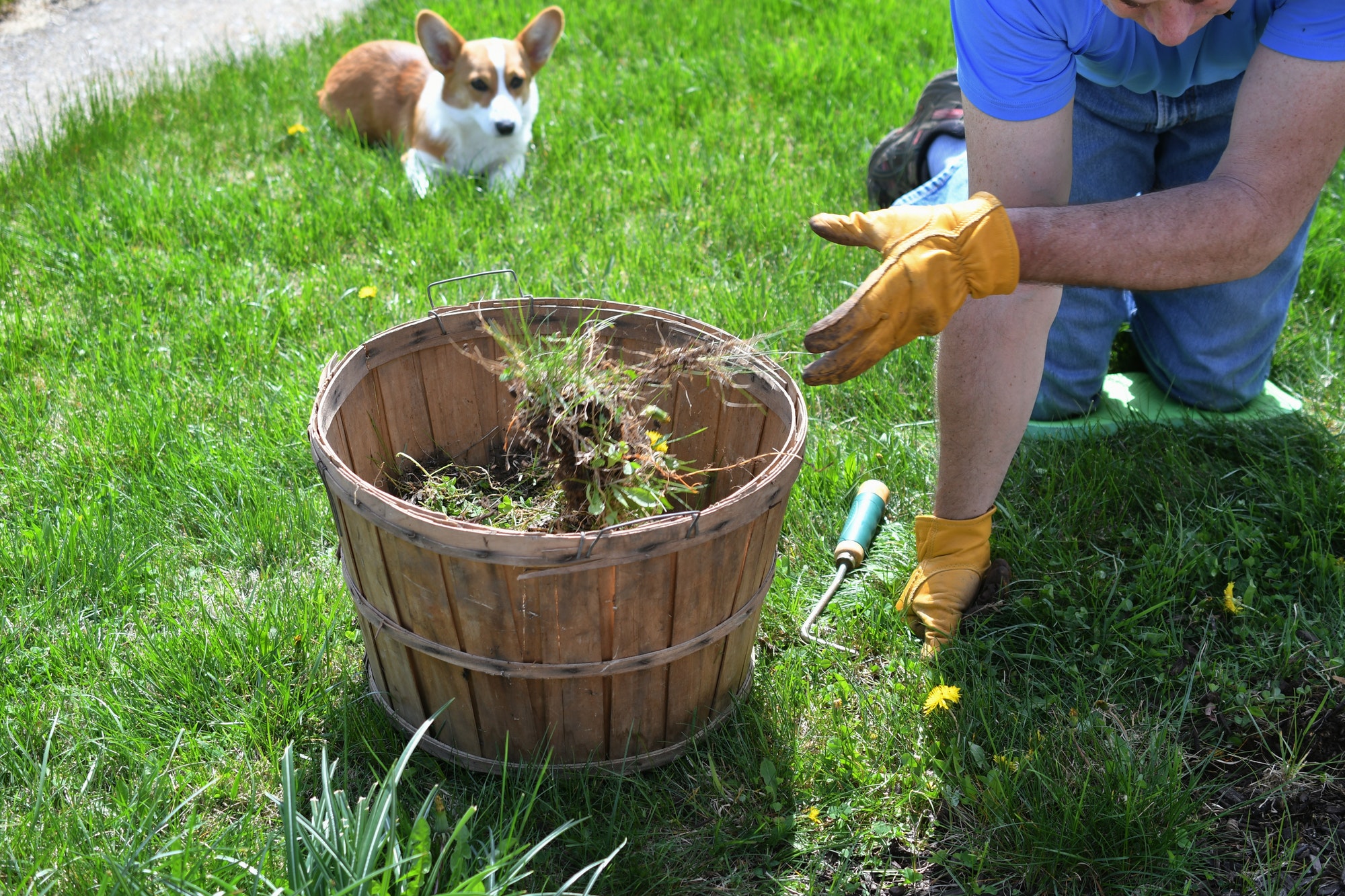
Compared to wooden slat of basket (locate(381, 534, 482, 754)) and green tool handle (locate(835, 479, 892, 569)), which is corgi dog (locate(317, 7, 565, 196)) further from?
wooden slat of basket (locate(381, 534, 482, 754))

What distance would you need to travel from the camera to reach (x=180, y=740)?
179cm

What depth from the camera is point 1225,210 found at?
1.66 m

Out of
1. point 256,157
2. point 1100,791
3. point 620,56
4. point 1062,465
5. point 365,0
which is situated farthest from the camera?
point 365,0

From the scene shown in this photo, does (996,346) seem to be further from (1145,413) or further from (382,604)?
(382,604)

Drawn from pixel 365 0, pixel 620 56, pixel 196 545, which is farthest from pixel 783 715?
pixel 365 0

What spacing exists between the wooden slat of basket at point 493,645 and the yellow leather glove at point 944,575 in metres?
0.81

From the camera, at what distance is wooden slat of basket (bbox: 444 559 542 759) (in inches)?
59.2

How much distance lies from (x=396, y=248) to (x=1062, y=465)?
2067 mm

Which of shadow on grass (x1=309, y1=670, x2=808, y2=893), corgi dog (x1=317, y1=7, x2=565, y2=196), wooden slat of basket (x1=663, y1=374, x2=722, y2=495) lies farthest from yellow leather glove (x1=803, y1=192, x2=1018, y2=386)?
corgi dog (x1=317, y1=7, x2=565, y2=196)

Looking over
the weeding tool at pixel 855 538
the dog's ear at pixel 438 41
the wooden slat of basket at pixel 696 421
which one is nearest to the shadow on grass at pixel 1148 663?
the weeding tool at pixel 855 538

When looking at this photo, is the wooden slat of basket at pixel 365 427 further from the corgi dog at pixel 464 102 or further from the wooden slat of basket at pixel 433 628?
the corgi dog at pixel 464 102

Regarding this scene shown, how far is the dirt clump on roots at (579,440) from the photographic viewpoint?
1.70 meters

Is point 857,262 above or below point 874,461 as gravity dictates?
above

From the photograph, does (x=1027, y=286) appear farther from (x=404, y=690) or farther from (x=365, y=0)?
(x=365, y=0)
